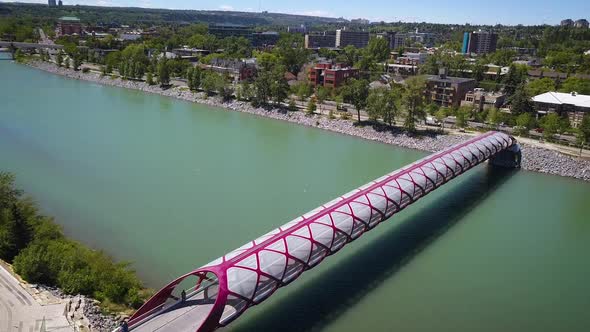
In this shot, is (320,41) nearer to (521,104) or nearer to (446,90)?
(446,90)

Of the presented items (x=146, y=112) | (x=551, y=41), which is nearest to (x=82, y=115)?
(x=146, y=112)

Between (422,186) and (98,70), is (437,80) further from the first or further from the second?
(98,70)

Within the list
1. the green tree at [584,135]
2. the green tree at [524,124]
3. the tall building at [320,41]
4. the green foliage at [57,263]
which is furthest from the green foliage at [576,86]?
the tall building at [320,41]

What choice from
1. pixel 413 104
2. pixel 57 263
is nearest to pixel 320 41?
pixel 413 104

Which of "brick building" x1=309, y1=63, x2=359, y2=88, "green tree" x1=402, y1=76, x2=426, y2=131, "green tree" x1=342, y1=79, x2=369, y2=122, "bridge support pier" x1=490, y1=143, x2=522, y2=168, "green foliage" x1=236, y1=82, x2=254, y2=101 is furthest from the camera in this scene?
"brick building" x1=309, y1=63, x2=359, y2=88

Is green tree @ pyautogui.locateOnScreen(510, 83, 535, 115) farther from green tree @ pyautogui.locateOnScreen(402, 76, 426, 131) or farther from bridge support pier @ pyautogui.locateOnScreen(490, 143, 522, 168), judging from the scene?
bridge support pier @ pyautogui.locateOnScreen(490, 143, 522, 168)

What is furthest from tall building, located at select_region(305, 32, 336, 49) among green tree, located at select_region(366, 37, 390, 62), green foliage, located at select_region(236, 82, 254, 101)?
green foliage, located at select_region(236, 82, 254, 101)
